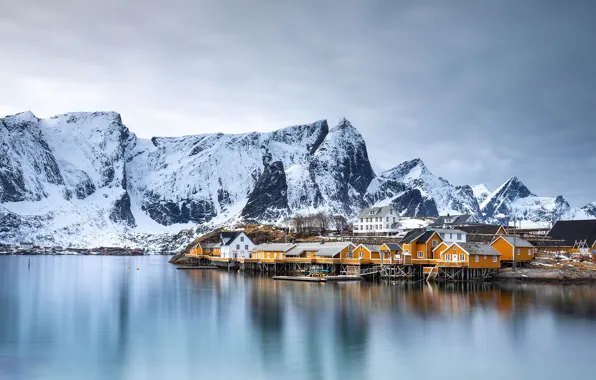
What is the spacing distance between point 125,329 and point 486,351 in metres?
20.7

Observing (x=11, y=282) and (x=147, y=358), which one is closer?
(x=147, y=358)

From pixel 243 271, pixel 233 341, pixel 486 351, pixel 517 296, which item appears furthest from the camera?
pixel 243 271

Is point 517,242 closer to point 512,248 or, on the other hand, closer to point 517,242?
point 517,242

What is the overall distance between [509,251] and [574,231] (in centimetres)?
1415

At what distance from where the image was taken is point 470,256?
62.5 meters

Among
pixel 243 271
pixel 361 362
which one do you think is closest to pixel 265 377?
pixel 361 362

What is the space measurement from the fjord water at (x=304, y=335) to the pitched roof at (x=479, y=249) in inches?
371

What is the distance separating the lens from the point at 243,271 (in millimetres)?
87375

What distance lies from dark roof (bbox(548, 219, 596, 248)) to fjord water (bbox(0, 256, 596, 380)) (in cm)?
2034

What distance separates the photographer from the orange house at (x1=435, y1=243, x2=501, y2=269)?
62656mm

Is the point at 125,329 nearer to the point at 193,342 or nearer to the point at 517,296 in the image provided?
the point at 193,342

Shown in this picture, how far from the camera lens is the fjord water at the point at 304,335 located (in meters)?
24.9

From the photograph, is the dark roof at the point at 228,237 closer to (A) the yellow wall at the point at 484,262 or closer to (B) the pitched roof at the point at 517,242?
(A) the yellow wall at the point at 484,262

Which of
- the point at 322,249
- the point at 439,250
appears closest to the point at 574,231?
the point at 439,250
